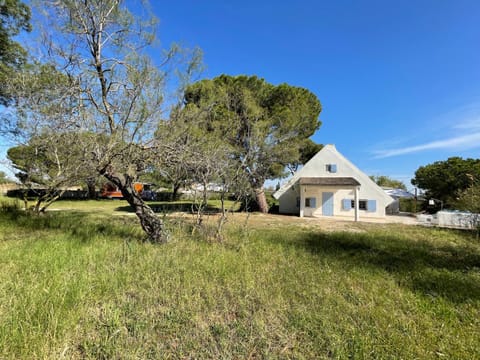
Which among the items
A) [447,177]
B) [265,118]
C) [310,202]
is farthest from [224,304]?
[447,177]

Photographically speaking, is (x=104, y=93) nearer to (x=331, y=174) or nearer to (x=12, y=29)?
(x=12, y=29)

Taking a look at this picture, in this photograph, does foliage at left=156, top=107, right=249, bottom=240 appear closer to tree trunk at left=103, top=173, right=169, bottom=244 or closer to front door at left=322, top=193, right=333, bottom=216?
tree trunk at left=103, top=173, right=169, bottom=244

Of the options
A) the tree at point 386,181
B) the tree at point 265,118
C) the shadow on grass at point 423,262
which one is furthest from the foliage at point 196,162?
the tree at point 386,181

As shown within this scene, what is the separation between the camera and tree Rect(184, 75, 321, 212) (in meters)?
11.4

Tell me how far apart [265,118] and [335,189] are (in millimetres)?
8069

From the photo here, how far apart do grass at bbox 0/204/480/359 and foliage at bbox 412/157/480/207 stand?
69.2 ft

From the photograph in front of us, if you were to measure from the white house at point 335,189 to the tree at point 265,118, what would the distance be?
7.45 feet

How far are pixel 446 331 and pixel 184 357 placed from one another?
2824mm

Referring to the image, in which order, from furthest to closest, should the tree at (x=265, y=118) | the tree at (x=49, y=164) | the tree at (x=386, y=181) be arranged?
1. the tree at (x=386, y=181)
2. the tree at (x=265, y=118)
3. the tree at (x=49, y=164)

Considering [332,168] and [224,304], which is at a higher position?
[332,168]

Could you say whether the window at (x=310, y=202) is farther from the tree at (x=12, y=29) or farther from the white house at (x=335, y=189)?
the tree at (x=12, y=29)

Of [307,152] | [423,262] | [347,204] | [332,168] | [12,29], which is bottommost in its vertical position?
[423,262]

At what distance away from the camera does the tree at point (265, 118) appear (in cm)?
1144

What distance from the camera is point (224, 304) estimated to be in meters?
2.88
